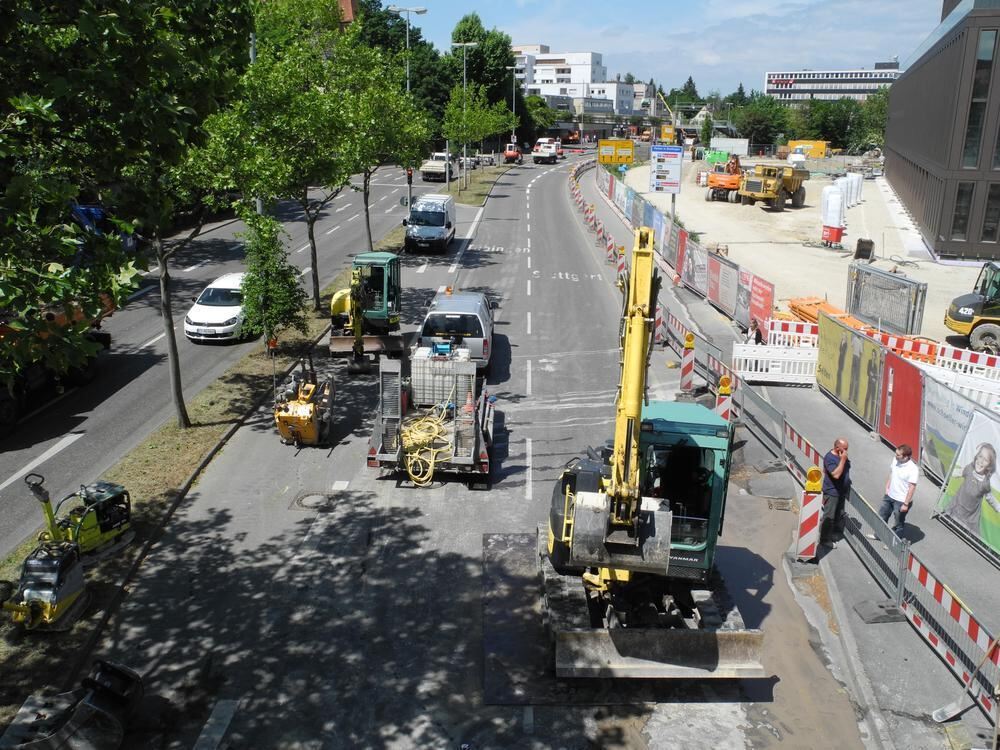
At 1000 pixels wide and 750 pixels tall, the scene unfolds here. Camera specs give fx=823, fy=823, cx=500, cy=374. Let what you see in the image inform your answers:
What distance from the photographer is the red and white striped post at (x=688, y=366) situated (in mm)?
18641

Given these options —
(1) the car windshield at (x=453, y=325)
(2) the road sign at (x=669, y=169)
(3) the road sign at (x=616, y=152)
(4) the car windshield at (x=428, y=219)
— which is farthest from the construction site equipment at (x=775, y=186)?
(1) the car windshield at (x=453, y=325)

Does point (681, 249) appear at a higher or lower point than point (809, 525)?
higher

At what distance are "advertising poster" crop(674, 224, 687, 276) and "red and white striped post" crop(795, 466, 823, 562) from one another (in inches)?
802

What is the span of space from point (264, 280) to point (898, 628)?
1456 cm

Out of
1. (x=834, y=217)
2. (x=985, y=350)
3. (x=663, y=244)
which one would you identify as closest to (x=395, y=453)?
(x=985, y=350)

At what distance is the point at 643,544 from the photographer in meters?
8.03

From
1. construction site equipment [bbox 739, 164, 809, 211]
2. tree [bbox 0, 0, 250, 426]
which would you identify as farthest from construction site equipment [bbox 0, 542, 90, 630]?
construction site equipment [bbox 739, 164, 809, 211]

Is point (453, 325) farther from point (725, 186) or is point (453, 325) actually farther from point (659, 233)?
point (725, 186)

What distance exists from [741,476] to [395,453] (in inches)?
250

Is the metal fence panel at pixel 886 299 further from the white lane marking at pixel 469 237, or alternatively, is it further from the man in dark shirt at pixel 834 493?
the white lane marking at pixel 469 237

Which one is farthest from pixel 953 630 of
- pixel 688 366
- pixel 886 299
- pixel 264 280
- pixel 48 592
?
pixel 886 299

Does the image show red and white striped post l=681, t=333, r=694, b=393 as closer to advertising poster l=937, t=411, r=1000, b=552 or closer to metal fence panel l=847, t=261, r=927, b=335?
advertising poster l=937, t=411, r=1000, b=552

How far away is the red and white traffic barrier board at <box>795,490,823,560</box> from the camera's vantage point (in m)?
11.8

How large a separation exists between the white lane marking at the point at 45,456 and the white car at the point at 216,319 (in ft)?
21.6
